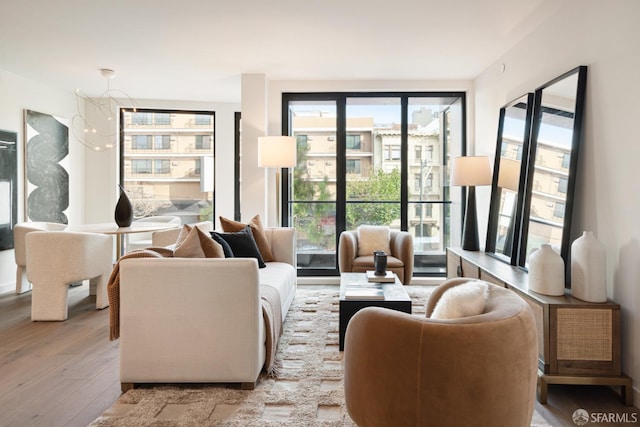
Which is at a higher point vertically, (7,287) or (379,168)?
(379,168)

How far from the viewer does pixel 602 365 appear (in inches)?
89.1

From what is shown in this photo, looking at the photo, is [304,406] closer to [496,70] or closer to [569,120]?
[569,120]

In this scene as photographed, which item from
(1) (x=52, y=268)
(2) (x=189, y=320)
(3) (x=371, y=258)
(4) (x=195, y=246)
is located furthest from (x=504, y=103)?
(1) (x=52, y=268)

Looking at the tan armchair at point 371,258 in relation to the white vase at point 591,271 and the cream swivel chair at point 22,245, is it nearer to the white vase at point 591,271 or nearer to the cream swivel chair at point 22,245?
the white vase at point 591,271

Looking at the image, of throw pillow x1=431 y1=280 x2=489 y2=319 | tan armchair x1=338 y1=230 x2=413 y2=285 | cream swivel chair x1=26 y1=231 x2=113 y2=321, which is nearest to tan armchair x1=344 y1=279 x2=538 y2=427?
throw pillow x1=431 y1=280 x2=489 y2=319

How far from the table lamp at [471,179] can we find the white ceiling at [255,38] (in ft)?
3.78

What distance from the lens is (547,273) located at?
8.07 feet

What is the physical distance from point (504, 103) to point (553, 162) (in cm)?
142

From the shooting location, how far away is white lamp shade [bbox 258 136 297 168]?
4531 mm

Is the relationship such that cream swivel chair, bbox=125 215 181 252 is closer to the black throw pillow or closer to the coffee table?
the black throw pillow

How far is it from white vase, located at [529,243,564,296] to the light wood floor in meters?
0.61

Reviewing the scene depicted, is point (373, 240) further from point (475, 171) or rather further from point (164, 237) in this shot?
point (164, 237)

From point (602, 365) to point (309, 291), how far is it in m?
3.11

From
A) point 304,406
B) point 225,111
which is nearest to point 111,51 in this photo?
point 225,111
